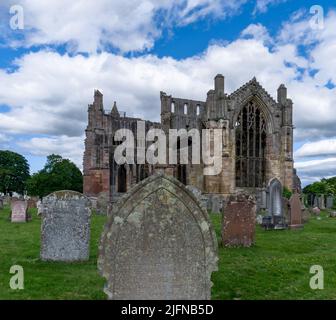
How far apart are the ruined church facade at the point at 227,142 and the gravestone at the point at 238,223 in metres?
19.7

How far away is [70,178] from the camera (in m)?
60.0

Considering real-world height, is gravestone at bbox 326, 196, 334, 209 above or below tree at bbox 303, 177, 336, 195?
below

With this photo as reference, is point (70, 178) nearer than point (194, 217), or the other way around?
point (194, 217)

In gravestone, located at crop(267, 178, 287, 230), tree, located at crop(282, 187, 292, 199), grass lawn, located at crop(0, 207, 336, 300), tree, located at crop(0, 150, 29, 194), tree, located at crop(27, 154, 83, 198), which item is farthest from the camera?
tree, located at crop(0, 150, 29, 194)

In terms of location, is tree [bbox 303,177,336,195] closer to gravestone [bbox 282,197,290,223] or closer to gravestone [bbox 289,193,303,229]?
gravestone [bbox 282,197,290,223]

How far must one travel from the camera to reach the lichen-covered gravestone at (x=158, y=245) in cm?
466

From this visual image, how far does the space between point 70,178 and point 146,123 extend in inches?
824

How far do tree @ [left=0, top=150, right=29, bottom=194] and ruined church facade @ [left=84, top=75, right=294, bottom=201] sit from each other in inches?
1321

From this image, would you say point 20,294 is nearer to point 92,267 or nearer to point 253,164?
point 92,267

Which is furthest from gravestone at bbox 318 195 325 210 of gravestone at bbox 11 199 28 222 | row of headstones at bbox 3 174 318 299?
row of headstones at bbox 3 174 318 299

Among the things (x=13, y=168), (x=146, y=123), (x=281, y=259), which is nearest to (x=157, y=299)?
(x=281, y=259)

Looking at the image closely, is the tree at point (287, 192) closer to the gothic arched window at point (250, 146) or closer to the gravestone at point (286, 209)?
the gothic arched window at point (250, 146)

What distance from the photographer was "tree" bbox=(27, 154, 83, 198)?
5588 centimetres

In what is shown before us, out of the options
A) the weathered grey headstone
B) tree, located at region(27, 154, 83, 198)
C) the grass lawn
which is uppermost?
tree, located at region(27, 154, 83, 198)
